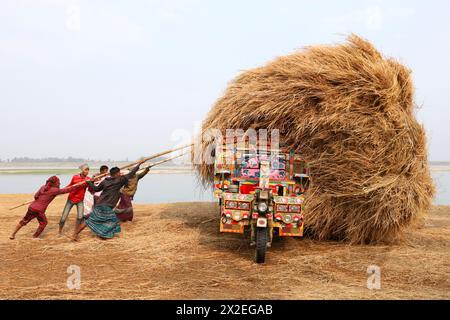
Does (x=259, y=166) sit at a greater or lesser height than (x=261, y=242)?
greater

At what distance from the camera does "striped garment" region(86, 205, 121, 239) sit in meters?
7.43

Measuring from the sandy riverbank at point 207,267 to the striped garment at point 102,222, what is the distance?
0.69 feet

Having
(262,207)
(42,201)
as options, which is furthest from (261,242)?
(42,201)

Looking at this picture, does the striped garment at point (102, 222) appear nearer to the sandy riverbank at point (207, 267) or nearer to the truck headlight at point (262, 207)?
the sandy riverbank at point (207, 267)

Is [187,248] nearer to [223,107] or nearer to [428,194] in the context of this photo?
[223,107]

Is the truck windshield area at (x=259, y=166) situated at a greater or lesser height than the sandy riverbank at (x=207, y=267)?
greater

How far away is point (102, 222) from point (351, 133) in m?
4.58

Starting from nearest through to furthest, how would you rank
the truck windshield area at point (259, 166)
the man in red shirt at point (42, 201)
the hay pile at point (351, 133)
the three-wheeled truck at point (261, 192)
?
the three-wheeled truck at point (261, 192)
the hay pile at point (351, 133)
the truck windshield area at point (259, 166)
the man in red shirt at point (42, 201)

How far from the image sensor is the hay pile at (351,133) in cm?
645

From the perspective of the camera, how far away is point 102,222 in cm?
748

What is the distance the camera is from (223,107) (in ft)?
25.2

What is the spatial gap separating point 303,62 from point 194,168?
3008 millimetres

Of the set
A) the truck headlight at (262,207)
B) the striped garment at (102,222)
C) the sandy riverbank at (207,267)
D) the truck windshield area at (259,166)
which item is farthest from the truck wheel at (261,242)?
the striped garment at (102,222)

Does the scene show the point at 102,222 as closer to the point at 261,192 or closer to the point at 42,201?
the point at 42,201
